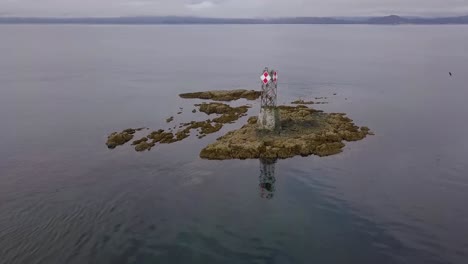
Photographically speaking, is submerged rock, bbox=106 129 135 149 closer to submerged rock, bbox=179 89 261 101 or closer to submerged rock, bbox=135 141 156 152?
submerged rock, bbox=135 141 156 152

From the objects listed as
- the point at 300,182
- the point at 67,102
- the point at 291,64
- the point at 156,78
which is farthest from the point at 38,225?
the point at 291,64

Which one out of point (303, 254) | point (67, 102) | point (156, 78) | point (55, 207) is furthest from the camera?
point (156, 78)

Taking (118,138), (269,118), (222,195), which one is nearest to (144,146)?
(118,138)

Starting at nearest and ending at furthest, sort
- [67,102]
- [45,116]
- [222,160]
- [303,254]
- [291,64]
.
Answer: [303,254] → [222,160] → [45,116] → [67,102] → [291,64]

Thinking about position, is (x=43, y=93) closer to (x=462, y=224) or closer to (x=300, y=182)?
(x=300, y=182)

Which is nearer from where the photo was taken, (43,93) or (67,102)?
(67,102)

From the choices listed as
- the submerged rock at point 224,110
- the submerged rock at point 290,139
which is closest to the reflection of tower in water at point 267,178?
the submerged rock at point 290,139
